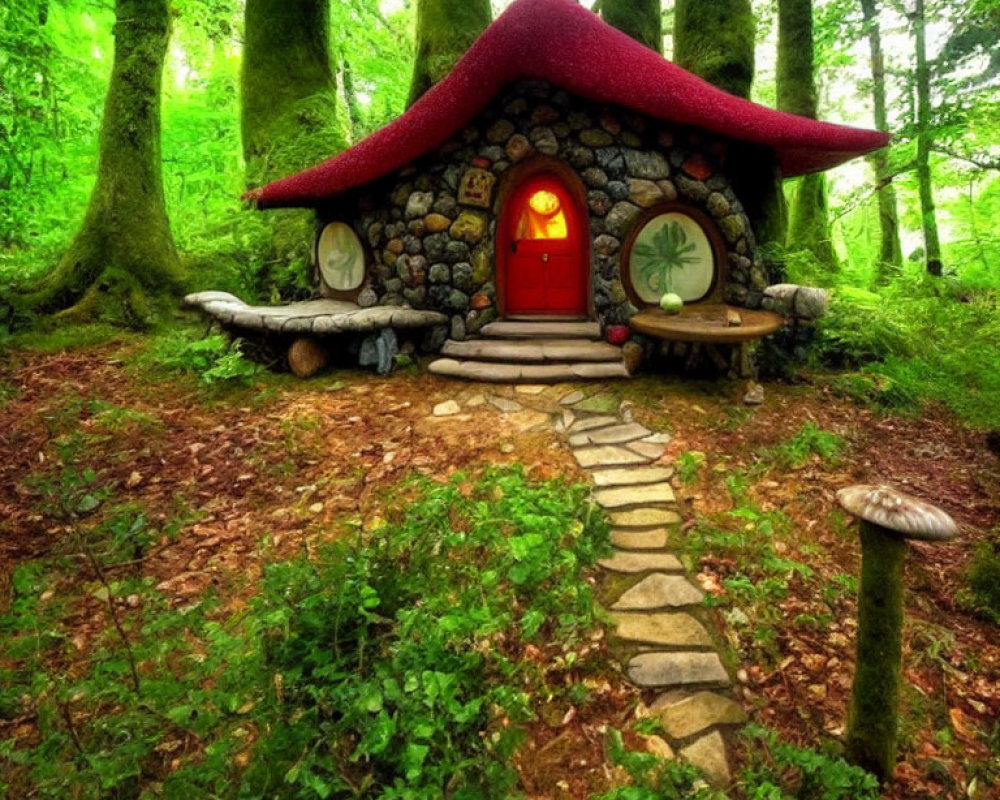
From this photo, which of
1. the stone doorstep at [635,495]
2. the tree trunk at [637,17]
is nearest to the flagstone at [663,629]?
the stone doorstep at [635,495]

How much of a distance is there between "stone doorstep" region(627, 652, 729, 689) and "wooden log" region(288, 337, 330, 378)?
181 inches

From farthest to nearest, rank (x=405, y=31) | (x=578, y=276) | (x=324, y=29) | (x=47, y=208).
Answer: (x=405, y=31), (x=324, y=29), (x=47, y=208), (x=578, y=276)

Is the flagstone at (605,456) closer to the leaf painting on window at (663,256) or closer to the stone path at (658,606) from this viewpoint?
the stone path at (658,606)

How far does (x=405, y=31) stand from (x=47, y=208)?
9.17 m

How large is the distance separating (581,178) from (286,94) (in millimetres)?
6173

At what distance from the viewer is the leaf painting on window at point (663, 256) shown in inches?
238

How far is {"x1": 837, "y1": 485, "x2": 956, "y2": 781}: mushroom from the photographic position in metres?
1.85

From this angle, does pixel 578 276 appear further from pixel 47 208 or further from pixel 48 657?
pixel 47 208

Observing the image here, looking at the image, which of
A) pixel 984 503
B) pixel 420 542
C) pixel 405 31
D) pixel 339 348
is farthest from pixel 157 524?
pixel 405 31

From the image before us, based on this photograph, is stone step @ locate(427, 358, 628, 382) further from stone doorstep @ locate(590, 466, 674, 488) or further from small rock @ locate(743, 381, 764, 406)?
stone doorstep @ locate(590, 466, 674, 488)

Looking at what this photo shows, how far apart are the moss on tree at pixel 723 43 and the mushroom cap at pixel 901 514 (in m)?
7.84

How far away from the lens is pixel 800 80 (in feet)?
29.8

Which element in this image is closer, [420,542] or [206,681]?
[206,681]

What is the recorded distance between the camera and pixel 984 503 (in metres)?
3.90
